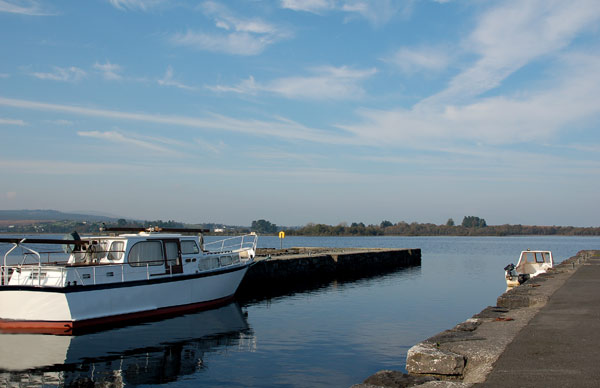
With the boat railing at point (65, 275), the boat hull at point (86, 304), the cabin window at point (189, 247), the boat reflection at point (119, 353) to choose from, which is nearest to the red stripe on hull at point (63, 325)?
the boat hull at point (86, 304)

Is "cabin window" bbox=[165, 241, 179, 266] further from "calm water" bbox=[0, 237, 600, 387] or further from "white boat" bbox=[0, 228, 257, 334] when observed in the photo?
"calm water" bbox=[0, 237, 600, 387]

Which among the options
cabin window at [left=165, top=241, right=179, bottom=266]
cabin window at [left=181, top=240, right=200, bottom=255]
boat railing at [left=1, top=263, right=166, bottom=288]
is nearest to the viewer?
boat railing at [left=1, top=263, right=166, bottom=288]

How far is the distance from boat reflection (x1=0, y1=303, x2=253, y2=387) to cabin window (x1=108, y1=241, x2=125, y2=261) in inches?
105

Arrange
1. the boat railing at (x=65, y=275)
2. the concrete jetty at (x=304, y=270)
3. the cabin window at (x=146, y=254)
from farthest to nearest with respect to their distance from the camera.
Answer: the concrete jetty at (x=304, y=270) → the cabin window at (x=146, y=254) → the boat railing at (x=65, y=275)

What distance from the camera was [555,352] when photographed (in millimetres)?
8938

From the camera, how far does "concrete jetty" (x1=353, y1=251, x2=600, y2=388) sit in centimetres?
749

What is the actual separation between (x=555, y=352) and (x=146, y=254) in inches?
581

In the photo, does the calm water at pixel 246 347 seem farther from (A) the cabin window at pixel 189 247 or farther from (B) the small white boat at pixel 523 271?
(B) the small white boat at pixel 523 271

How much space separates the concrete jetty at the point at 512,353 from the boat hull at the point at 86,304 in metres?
11.4

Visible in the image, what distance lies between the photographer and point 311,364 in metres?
13.2

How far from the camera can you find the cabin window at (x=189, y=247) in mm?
21359

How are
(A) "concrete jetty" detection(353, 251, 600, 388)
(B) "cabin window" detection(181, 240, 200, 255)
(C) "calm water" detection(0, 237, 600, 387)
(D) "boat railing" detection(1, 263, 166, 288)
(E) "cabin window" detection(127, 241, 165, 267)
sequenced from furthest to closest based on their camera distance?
1. (B) "cabin window" detection(181, 240, 200, 255)
2. (E) "cabin window" detection(127, 241, 165, 267)
3. (D) "boat railing" detection(1, 263, 166, 288)
4. (C) "calm water" detection(0, 237, 600, 387)
5. (A) "concrete jetty" detection(353, 251, 600, 388)

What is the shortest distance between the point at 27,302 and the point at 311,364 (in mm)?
9474

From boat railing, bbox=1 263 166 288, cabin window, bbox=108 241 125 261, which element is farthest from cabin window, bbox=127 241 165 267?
boat railing, bbox=1 263 166 288
